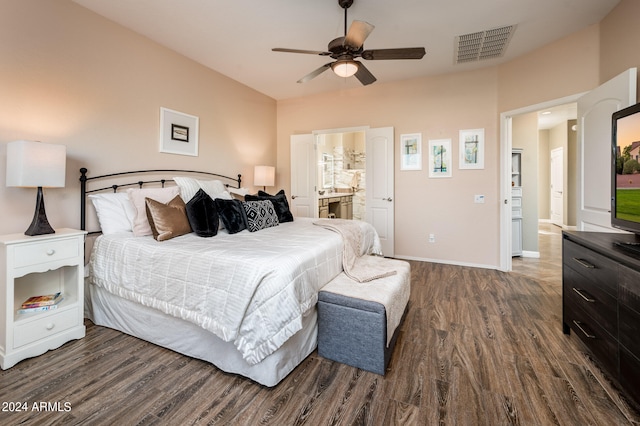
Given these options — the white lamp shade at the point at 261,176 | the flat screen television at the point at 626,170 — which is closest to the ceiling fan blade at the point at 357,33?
the flat screen television at the point at 626,170

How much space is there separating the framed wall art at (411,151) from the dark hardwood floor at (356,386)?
2.75 meters

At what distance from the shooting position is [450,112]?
14.2 feet

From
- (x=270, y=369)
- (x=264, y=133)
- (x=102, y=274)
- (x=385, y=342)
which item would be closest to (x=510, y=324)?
(x=385, y=342)

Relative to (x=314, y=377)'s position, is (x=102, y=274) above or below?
above

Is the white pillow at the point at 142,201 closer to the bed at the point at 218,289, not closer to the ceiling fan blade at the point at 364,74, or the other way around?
the bed at the point at 218,289

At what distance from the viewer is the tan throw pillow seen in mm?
2367

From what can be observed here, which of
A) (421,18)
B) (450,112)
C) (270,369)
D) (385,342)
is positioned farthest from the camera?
(450,112)

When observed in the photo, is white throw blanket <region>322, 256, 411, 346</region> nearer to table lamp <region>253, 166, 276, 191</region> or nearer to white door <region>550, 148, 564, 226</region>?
table lamp <region>253, 166, 276, 191</region>

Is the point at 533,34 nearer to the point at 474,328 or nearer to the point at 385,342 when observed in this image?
the point at 474,328

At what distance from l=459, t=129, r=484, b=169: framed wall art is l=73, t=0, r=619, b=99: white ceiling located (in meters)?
0.96

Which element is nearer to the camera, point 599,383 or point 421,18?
point 599,383

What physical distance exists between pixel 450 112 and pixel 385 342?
3.79 metres

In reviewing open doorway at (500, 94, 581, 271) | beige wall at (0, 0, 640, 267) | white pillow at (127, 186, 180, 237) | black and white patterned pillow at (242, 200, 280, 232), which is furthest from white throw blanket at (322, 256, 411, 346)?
open doorway at (500, 94, 581, 271)

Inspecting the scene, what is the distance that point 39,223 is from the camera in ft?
6.91
